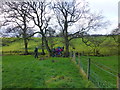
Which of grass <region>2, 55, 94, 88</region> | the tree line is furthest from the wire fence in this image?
the tree line

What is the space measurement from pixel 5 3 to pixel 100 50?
2114cm

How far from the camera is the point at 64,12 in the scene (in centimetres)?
2109

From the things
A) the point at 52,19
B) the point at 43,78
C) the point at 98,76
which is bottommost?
the point at 43,78

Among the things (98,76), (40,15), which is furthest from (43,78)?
(40,15)

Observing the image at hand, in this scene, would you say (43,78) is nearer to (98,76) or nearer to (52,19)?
(98,76)

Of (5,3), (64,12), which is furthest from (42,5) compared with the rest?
(5,3)

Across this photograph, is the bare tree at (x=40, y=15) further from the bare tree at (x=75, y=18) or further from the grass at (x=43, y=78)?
the grass at (x=43, y=78)

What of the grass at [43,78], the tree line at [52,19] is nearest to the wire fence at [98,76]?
the grass at [43,78]

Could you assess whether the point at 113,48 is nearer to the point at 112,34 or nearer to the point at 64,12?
the point at 112,34

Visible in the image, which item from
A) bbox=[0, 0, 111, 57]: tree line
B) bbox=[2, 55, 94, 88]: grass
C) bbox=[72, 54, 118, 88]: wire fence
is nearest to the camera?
bbox=[72, 54, 118, 88]: wire fence

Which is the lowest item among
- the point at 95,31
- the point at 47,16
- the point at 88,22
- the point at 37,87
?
the point at 37,87

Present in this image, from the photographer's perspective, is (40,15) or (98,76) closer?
(98,76)

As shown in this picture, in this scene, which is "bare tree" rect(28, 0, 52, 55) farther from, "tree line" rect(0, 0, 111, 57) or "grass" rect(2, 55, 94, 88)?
"grass" rect(2, 55, 94, 88)

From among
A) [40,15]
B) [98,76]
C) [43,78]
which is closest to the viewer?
[98,76]
